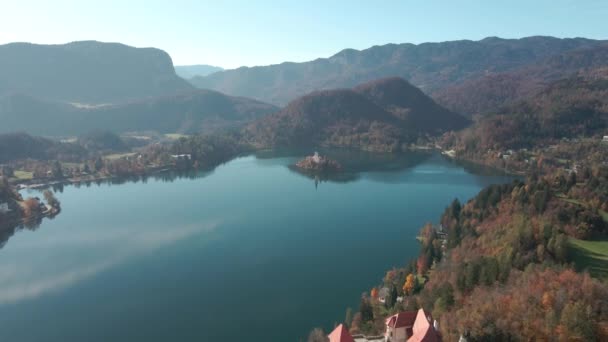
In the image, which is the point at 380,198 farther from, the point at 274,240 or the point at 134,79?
the point at 134,79

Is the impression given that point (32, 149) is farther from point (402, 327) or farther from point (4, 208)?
point (402, 327)

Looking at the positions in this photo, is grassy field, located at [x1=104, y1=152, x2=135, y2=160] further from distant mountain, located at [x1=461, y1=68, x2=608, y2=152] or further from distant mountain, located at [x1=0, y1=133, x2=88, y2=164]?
distant mountain, located at [x1=461, y1=68, x2=608, y2=152]

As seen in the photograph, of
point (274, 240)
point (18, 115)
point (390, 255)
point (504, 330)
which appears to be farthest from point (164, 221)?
point (18, 115)

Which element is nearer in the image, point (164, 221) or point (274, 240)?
point (274, 240)

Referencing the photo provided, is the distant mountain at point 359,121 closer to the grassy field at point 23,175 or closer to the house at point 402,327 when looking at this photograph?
the grassy field at point 23,175

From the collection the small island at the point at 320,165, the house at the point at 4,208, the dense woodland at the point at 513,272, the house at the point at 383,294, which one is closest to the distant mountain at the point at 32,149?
the house at the point at 4,208

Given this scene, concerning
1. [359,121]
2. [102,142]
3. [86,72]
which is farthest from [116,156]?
[86,72]

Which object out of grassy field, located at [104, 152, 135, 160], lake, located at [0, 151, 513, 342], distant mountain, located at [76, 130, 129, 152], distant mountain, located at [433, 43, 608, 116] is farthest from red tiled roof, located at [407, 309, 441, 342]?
distant mountain, located at [433, 43, 608, 116]
